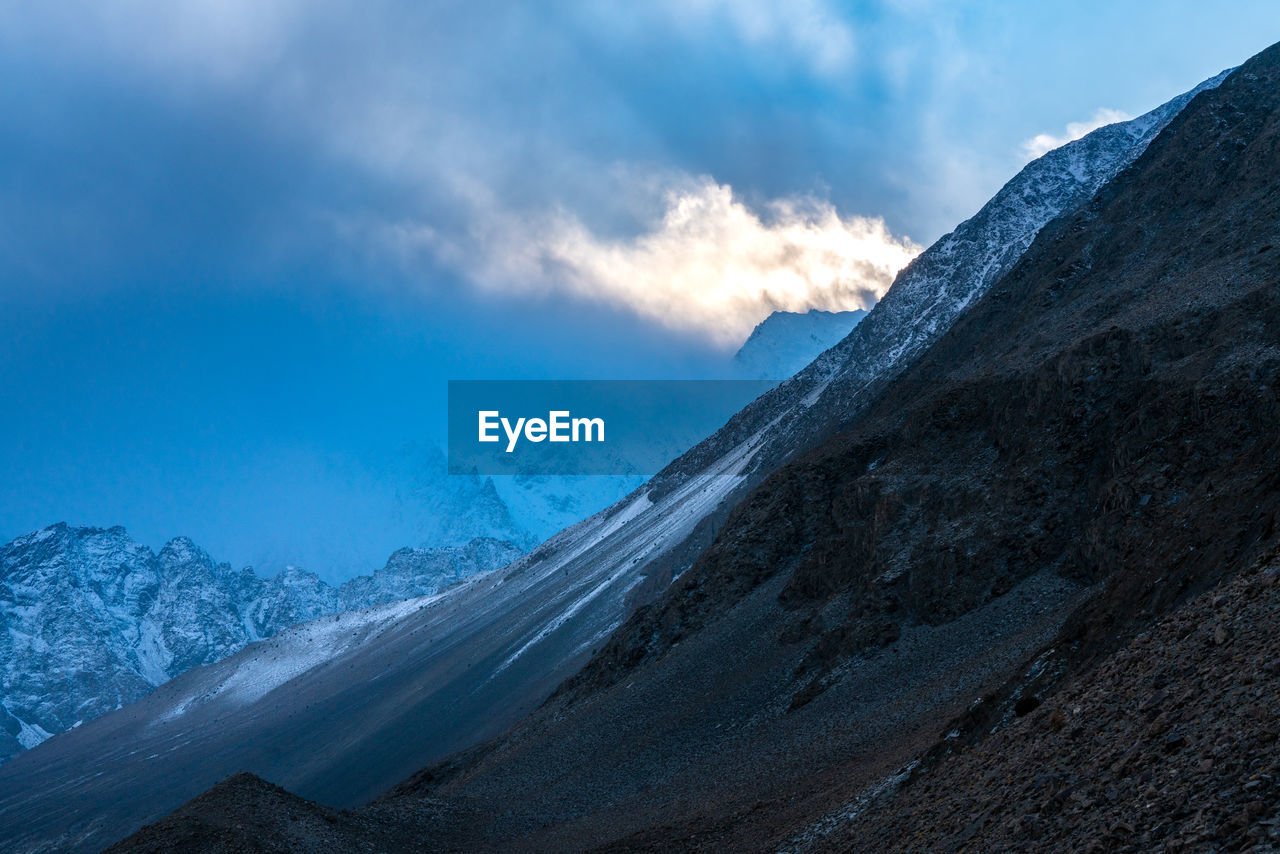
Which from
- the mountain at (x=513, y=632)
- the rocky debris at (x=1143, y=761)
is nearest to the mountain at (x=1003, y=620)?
the rocky debris at (x=1143, y=761)

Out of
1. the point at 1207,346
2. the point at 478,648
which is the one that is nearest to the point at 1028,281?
the point at 1207,346

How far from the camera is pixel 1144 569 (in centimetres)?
2452

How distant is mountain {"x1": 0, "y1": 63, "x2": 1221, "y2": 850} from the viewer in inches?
3775

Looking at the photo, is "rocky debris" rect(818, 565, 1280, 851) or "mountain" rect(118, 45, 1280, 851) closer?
"rocky debris" rect(818, 565, 1280, 851)

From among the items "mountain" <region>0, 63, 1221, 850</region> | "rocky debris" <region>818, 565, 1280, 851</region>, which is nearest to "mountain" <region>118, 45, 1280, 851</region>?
"rocky debris" <region>818, 565, 1280, 851</region>

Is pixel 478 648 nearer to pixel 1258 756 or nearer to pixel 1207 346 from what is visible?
pixel 1207 346

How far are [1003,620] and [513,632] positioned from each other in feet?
271

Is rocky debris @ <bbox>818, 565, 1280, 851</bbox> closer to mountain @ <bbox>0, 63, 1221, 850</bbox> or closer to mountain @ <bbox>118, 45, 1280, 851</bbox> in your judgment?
mountain @ <bbox>118, 45, 1280, 851</bbox>

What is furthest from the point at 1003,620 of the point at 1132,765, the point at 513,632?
the point at 513,632

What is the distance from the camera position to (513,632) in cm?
11256

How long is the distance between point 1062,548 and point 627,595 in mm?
63561

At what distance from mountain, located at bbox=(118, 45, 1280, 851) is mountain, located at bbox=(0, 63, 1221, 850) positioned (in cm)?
2803

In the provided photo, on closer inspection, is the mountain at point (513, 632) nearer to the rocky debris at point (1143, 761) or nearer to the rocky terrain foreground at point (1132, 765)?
the rocky terrain foreground at point (1132, 765)

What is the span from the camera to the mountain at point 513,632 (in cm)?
9588
